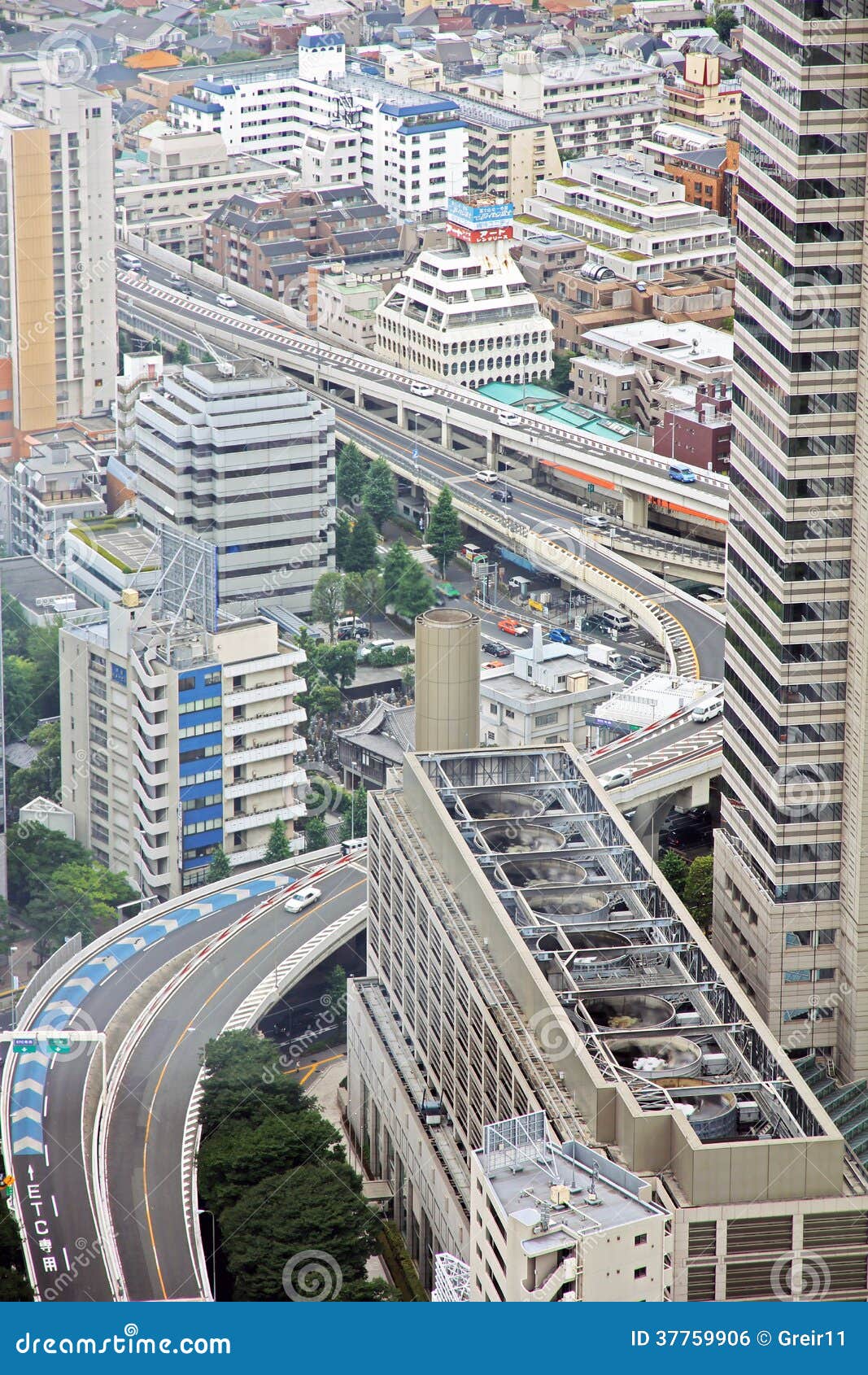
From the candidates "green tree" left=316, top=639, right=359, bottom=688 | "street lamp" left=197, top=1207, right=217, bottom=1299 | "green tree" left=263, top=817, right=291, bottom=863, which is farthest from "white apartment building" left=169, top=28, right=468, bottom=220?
"street lamp" left=197, top=1207, right=217, bottom=1299

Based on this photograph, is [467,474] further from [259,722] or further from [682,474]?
[259,722]

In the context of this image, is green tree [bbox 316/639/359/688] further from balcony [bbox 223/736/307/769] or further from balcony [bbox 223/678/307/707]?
balcony [bbox 223/678/307/707]

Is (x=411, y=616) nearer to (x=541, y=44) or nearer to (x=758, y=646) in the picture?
(x=758, y=646)

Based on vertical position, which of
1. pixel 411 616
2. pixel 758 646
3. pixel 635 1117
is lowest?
pixel 411 616

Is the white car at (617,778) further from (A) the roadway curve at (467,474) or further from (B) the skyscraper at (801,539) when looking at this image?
(B) the skyscraper at (801,539)

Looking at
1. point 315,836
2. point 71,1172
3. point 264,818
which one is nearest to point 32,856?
point 264,818

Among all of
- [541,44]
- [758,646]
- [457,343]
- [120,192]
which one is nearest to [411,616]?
[457,343]
